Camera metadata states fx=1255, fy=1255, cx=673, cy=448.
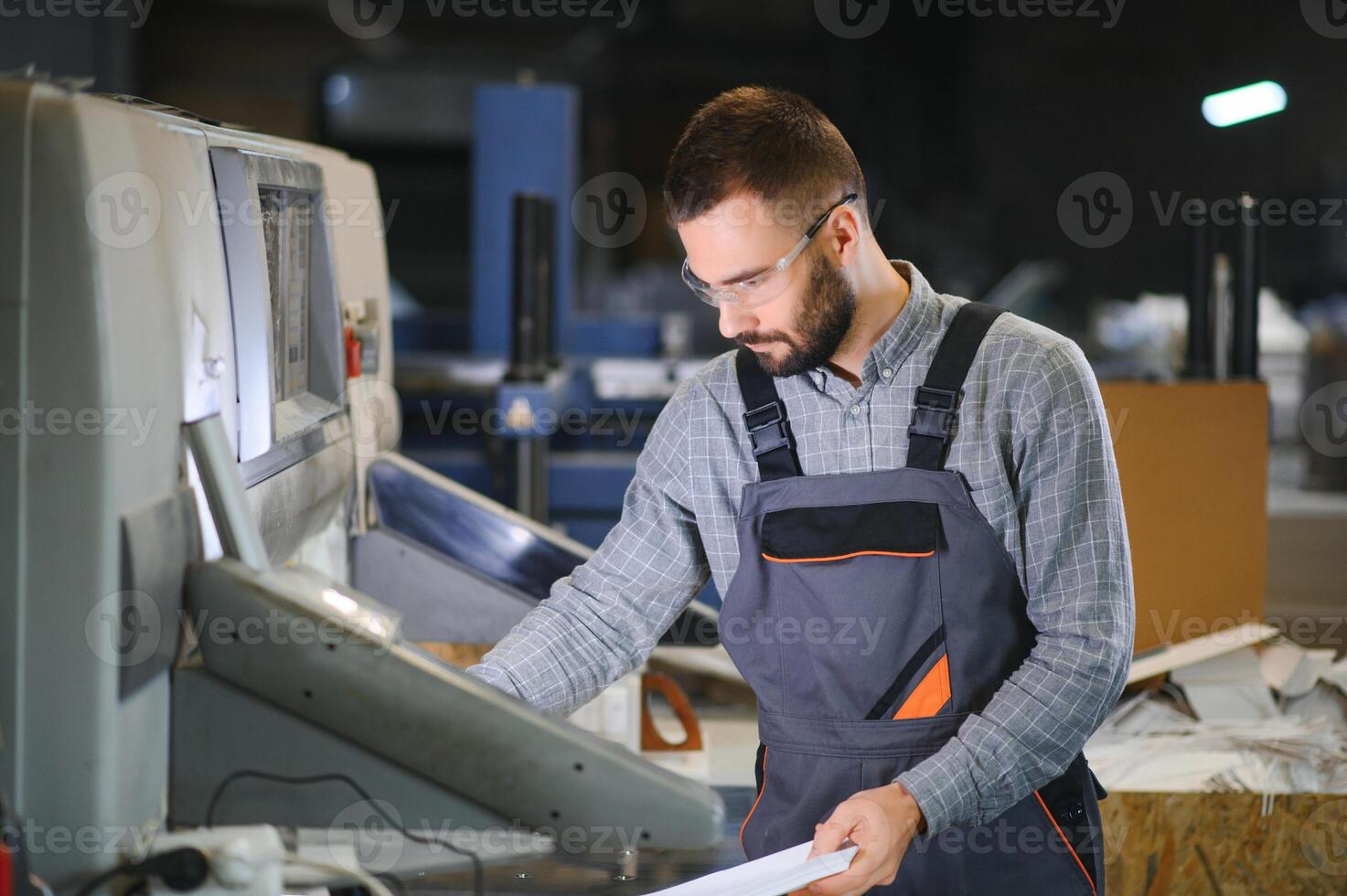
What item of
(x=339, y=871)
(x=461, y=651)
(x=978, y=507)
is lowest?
(x=461, y=651)

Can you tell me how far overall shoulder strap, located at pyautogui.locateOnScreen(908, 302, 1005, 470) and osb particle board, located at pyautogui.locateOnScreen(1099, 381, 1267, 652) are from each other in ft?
3.53

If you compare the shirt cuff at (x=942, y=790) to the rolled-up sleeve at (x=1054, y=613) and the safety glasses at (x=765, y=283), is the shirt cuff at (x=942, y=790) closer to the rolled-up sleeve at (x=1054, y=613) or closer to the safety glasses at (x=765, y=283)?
the rolled-up sleeve at (x=1054, y=613)

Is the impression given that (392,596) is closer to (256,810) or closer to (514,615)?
(514,615)

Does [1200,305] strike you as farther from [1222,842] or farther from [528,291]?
[528,291]

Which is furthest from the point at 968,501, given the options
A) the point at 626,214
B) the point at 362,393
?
the point at 626,214

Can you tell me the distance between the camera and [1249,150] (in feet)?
31.4

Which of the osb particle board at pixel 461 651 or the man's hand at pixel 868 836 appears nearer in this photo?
the man's hand at pixel 868 836

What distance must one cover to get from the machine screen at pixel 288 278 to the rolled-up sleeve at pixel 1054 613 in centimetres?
78

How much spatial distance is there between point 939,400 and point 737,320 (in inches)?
9.1

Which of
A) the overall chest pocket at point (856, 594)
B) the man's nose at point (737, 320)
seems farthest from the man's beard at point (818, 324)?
the overall chest pocket at point (856, 594)

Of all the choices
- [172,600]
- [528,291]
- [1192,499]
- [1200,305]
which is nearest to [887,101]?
[528,291]

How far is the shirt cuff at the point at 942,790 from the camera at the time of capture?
1205 mm

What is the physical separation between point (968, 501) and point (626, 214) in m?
10.2

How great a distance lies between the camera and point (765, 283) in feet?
4.29
